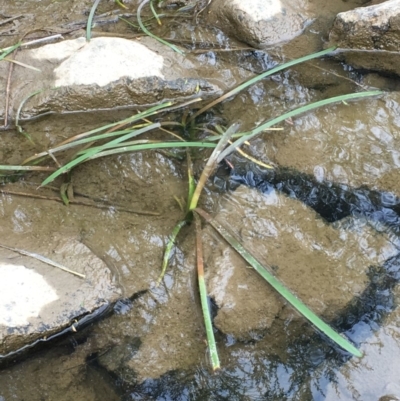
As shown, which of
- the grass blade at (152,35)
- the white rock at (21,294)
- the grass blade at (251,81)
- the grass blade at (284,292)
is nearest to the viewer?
the grass blade at (284,292)

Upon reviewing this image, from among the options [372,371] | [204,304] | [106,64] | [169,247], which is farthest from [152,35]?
[372,371]

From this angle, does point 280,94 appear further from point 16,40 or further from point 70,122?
point 16,40

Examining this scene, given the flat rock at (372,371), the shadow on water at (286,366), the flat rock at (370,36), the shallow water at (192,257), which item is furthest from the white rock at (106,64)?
the flat rock at (372,371)

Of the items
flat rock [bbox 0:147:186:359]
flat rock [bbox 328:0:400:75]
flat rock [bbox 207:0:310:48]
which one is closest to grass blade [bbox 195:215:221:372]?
flat rock [bbox 0:147:186:359]

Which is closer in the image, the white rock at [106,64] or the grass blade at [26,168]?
the grass blade at [26,168]

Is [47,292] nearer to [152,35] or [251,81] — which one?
[251,81]

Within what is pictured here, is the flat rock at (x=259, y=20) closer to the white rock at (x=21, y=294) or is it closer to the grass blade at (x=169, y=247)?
the grass blade at (x=169, y=247)

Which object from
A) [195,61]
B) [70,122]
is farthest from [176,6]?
[70,122]
